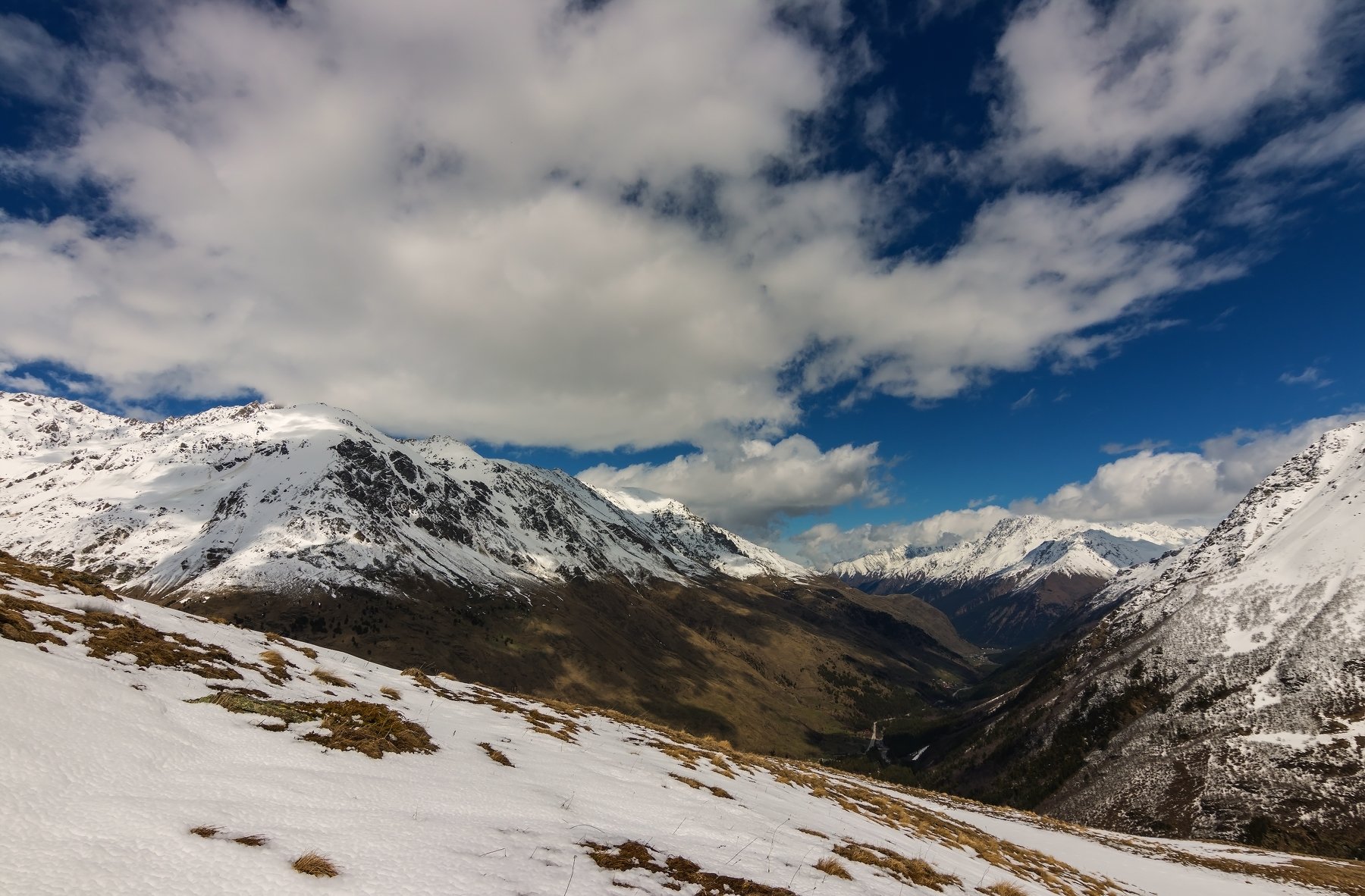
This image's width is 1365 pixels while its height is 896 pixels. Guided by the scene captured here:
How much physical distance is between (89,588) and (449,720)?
646 inches

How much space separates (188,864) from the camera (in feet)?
23.2

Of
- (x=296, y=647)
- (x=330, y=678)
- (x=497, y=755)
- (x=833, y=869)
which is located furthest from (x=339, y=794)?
(x=296, y=647)

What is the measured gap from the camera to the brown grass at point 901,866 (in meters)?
15.9

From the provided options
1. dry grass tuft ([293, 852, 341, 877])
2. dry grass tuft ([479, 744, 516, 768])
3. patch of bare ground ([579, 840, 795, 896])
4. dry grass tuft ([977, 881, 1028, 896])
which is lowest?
dry grass tuft ([977, 881, 1028, 896])

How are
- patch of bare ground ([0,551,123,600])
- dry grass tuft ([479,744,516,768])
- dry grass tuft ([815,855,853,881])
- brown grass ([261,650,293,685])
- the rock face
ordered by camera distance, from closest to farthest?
dry grass tuft ([815,855,853,881]) → dry grass tuft ([479,744,516,768]) → brown grass ([261,650,293,685]) → patch of bare ground ([0,551,123,600]) → the rock face

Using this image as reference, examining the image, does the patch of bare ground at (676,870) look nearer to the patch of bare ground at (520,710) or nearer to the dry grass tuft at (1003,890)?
the dry grass tuft at (1003,890)

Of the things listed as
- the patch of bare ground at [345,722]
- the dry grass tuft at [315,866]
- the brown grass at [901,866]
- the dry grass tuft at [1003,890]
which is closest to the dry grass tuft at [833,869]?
the brown grass at [901,866]

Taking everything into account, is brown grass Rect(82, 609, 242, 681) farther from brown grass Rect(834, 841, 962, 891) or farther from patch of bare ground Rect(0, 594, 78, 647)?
brown grass Rect(834, 841, 962, 891)

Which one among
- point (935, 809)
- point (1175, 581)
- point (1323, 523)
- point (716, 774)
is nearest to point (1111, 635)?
point (1175, 581)

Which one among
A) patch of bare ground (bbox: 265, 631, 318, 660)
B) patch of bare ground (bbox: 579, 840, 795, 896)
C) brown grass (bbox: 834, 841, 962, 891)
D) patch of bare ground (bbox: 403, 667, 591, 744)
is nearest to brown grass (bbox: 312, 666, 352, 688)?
patch of bare ground (bbox: 265, 631, 318, 660)

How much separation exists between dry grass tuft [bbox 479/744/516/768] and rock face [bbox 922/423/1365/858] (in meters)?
131

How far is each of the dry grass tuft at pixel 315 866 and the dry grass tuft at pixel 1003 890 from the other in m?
18.7

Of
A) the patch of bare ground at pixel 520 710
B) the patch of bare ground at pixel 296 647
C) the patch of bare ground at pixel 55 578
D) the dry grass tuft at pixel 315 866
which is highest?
the patch of bare ground at pixel 55 578

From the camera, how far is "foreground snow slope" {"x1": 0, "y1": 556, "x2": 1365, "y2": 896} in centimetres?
756
